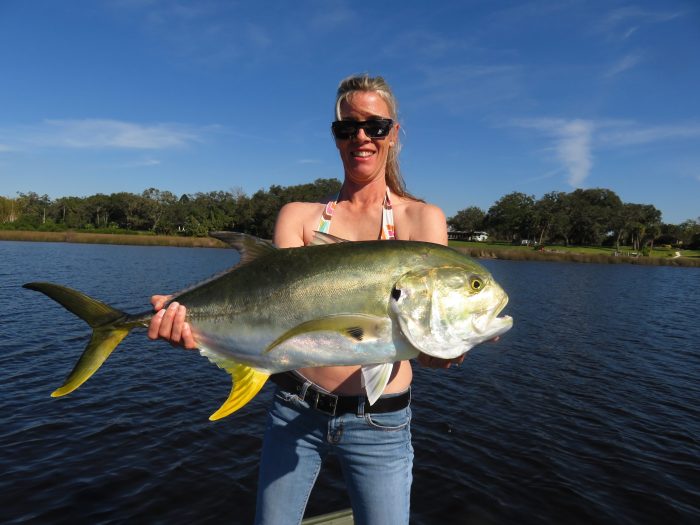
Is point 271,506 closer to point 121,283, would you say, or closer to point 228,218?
point 121,283

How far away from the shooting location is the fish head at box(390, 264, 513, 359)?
285cm

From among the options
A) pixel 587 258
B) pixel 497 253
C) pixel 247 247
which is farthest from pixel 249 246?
pixel 587 258

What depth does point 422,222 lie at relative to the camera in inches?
138

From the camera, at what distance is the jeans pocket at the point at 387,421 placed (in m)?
3.15

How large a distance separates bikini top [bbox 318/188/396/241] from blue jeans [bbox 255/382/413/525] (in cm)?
132

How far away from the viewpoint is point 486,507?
893 cm

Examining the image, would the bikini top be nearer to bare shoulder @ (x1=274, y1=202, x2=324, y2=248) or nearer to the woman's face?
bare shoulder @ (x1=274, y1=202, x2=324, y2=248)

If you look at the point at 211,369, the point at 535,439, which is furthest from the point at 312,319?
the point at 211,369

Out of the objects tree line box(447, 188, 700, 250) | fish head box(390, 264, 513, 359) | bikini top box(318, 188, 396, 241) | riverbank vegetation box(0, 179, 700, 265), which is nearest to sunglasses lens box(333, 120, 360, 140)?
bikini top box(318, 188, 396, 241)

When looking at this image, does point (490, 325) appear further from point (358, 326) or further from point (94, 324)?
point (94, 324)

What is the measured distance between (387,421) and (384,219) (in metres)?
1.52

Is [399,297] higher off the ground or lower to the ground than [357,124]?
lower

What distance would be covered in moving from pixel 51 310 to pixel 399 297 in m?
25.4

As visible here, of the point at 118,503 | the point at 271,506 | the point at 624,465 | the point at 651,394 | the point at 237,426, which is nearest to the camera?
the point at 271,506
